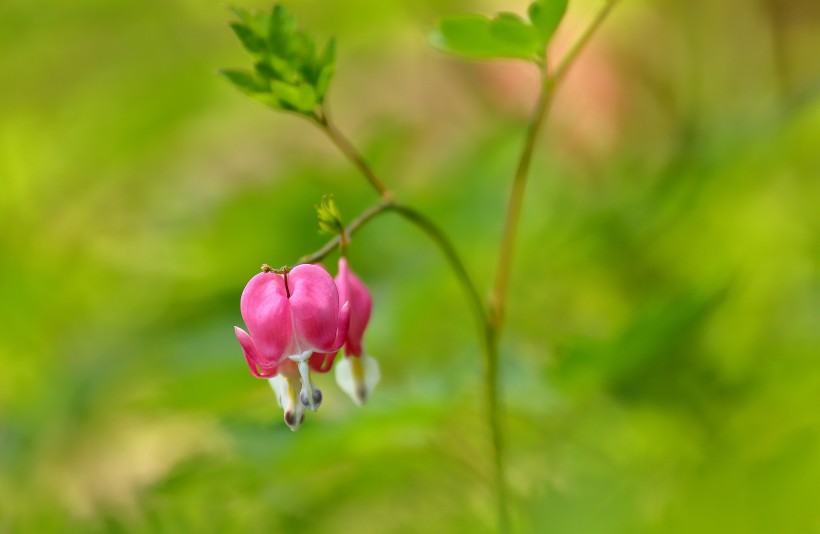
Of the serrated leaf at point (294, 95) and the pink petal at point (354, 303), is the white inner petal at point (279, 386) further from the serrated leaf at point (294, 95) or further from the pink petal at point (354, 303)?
the serrated leaf at point (294, 95)

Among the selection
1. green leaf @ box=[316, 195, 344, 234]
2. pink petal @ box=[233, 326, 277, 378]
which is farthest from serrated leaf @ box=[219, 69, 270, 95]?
pink petal @ box=[233, 326, 277, 378]

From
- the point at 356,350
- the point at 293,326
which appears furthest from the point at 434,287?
the point at 293,326

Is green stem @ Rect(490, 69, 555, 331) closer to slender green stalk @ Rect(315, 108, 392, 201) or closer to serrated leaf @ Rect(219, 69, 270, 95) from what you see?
slender green stalk @ Rect(315, 108, 392, 201)

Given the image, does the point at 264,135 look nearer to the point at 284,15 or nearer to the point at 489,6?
the point at 489,6

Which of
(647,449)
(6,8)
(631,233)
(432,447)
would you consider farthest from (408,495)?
(6,8)

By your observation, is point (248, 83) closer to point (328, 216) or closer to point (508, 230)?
point (328, 216)

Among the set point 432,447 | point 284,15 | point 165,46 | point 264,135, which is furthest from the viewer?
point 264,135

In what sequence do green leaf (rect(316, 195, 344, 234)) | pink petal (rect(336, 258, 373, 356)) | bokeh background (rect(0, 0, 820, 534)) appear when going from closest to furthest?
1. green leaf (rect(316, 195, 344, 234))
2. pink petal (rect(336, 258, 373, 356))
3. bokeh background (rect(0, 0, 820, 534))

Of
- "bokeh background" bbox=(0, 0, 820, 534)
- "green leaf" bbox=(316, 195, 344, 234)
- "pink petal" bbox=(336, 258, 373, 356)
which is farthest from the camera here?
"bokeh background" bbox=(0, 0, 820, 534)
